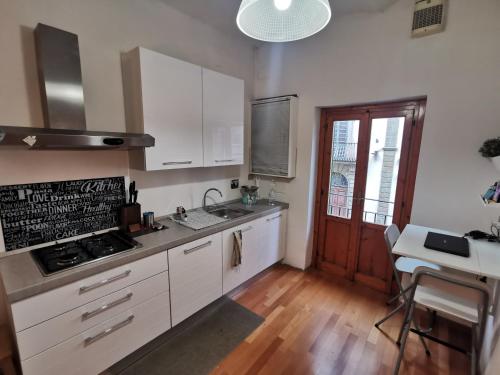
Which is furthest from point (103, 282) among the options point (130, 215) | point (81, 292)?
point (130, 215)

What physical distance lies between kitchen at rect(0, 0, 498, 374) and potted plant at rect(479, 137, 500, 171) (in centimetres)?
13

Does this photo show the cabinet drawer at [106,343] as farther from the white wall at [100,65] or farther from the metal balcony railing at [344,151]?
the metal balcony railing at [344,151]

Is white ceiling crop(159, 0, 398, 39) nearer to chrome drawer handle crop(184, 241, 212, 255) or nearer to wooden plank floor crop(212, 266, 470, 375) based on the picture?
chrome drawer handle crop(184, 241, 212, 255)

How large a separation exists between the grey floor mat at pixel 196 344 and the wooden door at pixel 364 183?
126 centimetres

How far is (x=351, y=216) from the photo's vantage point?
→ 2.67 meters

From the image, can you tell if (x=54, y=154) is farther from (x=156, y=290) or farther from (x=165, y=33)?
(x=165, y=33)

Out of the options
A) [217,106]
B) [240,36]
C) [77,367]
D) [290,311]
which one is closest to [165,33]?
[217,106]

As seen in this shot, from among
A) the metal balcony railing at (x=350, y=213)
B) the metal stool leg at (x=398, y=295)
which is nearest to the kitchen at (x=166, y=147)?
the metal balcony railing at (x=350, y=213)

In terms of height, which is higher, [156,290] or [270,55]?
[270,55]

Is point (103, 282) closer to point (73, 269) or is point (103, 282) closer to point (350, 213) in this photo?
point (73, 269)

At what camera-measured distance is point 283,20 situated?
3.88 ft

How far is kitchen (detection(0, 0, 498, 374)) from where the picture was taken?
1399 millimetres

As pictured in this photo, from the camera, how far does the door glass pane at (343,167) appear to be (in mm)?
2562

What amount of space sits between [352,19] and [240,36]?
1135mm
